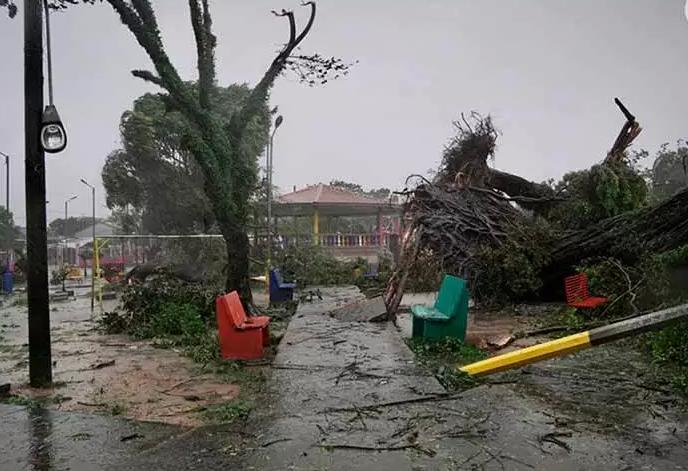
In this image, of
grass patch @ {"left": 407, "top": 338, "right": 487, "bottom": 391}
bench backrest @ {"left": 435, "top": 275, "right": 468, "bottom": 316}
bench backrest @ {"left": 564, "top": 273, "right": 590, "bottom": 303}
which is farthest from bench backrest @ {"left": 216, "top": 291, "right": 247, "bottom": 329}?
bench backrest @ {"left": 564, "top": 273, "right": 590, "bottom": 303}

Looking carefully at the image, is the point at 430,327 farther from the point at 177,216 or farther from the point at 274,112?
the point at 177,216

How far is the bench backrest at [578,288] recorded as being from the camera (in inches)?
392

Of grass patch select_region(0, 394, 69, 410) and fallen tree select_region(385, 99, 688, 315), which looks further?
fallen tree select_region(385, 99, 688, 315)

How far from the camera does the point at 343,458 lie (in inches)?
148

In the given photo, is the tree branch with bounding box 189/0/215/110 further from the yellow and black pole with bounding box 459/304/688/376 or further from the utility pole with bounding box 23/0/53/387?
the yellow and black pole with bounding box 459/304/688/376

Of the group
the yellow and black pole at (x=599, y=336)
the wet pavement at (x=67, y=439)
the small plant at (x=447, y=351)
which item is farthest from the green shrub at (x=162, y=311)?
the yellow and black pole at (x=599, y=336)

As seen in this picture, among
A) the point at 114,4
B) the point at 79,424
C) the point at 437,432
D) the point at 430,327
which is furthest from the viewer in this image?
the point at 114,4

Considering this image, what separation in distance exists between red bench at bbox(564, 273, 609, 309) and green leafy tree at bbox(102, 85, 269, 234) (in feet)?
53.1

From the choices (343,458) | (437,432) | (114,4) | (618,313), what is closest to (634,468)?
(437,432)

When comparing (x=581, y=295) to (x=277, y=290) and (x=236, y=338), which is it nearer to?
(x=236, y=338)

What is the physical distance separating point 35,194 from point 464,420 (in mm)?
4763

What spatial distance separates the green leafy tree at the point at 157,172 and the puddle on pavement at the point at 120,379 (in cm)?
1399

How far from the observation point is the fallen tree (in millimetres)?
10906

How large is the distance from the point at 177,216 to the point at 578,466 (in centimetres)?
2270
